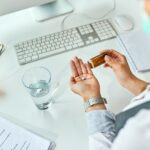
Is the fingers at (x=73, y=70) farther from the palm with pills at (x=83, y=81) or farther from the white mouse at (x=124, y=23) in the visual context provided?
the white mouse at (x=124, y=23)

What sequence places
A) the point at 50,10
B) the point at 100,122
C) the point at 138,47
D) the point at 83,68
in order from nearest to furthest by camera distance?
the point at 100,122 → the point at 83,68 → the point at 138,47 → the point at 50,10

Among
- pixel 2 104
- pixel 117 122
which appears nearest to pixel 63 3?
pixel 2 104

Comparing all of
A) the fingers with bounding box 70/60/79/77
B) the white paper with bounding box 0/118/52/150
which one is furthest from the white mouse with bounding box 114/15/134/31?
the white paper with bounding box 0/118/52/150

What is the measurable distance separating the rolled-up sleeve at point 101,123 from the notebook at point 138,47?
23 cm

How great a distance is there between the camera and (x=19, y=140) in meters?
0.86

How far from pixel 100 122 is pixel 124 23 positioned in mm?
476

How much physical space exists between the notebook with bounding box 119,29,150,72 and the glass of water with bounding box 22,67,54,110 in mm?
292

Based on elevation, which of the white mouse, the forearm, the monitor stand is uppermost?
the monitor stand

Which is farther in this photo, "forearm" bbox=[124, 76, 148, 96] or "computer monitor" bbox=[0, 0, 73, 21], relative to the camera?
"computer monitor" bbox=[0, 0, 73, 21]

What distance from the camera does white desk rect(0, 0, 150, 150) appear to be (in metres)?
0.89

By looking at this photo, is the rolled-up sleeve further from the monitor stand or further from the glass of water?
Answer: the monitor stand

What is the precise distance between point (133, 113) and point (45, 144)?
0.25 metres

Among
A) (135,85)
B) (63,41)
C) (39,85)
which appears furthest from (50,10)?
(135,85)

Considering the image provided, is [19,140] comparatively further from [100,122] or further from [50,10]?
[50,10]
